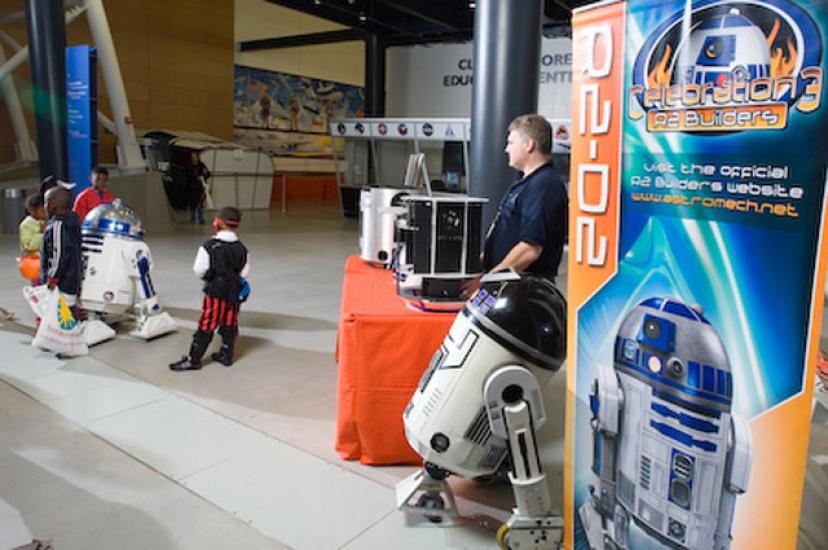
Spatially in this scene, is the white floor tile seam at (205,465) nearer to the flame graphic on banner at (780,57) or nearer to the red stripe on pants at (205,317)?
the red stripe on pants at (205,317)

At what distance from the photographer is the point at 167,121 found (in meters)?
18.2

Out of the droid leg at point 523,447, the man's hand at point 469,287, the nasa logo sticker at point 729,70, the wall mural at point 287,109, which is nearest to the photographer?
the nasa logo sticker at point 729,70

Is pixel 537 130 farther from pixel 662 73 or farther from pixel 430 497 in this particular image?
pixel 430 497

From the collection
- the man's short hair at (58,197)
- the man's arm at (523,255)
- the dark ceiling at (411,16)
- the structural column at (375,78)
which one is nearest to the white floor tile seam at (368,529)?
the man's arm at (523,255)

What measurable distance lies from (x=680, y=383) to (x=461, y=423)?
831mm

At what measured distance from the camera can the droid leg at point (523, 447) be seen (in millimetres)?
2055

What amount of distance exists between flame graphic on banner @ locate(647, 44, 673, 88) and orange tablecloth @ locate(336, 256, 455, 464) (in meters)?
1.48

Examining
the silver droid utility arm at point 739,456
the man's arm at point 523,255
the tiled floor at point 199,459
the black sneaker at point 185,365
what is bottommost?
the tiled floor at point 199,459

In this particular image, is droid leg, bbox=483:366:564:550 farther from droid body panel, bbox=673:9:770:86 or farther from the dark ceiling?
the dark ceiling

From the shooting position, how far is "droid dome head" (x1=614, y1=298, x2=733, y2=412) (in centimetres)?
152

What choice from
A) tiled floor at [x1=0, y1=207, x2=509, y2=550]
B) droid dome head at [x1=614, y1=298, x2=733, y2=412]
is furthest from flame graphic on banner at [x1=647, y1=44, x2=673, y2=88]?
tiled floor at [x1=0, y1=207, x2=509, y2=550]

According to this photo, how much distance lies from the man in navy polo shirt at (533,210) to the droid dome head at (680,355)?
95 cm

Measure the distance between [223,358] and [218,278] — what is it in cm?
60

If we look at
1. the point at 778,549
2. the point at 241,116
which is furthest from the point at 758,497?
the point at 241,116
